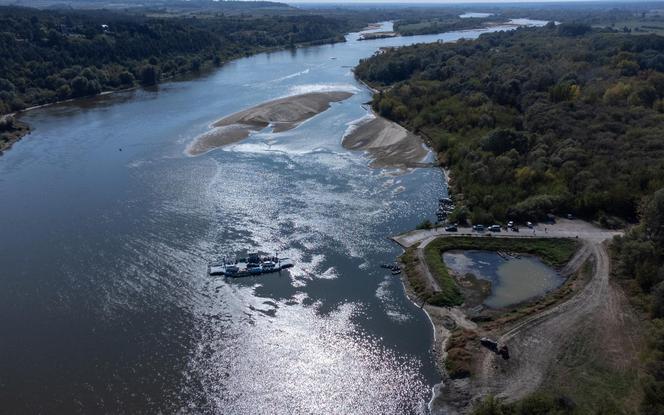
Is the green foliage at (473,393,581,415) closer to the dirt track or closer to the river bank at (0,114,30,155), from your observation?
the dirt track

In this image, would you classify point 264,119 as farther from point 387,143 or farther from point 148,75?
point 148,75

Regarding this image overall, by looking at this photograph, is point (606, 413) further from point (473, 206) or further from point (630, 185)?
point (630, 185)

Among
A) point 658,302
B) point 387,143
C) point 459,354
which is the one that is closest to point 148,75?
point 387,143

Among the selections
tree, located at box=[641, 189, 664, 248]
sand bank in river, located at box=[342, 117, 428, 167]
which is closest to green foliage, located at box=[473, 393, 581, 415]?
tree, located at box=[641, 189, 664, 248]

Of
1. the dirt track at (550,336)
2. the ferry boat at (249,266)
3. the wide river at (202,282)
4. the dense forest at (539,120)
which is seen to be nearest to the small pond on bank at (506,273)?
the dirt track at (550,336)

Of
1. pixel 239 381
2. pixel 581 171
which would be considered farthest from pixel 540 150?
pixel 239 381
